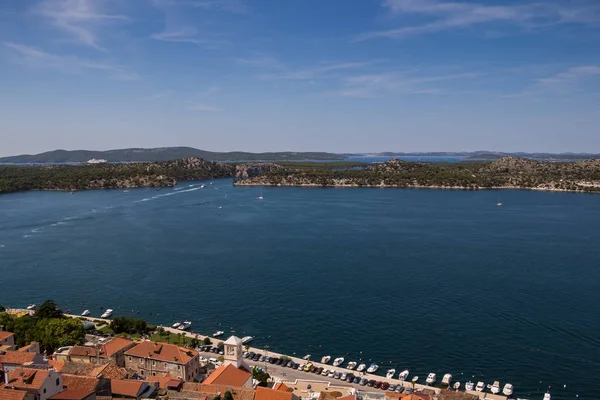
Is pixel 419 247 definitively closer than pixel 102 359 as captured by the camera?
No

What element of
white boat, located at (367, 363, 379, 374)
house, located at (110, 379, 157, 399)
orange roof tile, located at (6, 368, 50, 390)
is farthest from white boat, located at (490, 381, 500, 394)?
orange roof tile, located at (6, 368, 50, 390)

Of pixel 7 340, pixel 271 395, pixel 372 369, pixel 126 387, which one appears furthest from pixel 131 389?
pixel 372 369

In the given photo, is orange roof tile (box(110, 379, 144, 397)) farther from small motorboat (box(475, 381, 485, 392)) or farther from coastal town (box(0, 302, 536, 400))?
small motorboat (box(475, 381, 485, 392))

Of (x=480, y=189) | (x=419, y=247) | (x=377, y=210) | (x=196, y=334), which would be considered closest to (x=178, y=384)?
(x=196, y=334)

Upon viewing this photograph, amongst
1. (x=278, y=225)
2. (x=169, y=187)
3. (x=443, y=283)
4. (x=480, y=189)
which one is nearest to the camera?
(x=443, y=283)

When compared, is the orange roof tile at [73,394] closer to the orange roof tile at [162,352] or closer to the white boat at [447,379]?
the orange roof tile at [162,352]

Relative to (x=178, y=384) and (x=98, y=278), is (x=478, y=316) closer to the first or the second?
(x=178, y=384)

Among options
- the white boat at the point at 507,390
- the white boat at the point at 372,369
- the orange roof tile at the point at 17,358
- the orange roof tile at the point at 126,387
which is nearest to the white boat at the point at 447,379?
the white boat at the point at 507,390

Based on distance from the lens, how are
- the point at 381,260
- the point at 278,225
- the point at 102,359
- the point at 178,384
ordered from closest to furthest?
the point at 178,384, the point at 102,359, the point at 381,260, the point at 278,225
